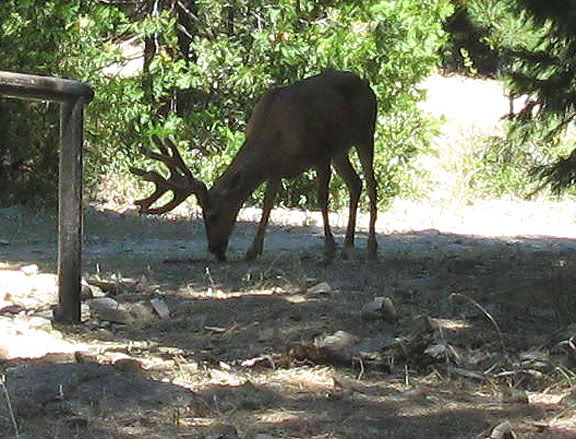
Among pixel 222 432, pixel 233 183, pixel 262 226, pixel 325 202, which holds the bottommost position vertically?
pixel 222 432

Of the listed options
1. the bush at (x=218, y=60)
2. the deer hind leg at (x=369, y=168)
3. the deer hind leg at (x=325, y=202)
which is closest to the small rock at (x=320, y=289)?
the deer hind leg at (x=325, y=202)

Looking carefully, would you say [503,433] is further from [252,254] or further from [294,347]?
[252,254]

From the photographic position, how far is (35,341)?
6.00m

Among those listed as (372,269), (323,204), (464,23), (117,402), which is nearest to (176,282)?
(372,269)

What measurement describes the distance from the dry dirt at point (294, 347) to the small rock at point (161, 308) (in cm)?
4

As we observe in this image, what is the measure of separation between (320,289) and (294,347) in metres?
1.89

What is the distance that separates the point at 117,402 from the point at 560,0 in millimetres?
4156

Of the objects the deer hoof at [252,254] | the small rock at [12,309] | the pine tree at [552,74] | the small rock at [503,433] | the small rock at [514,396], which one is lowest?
the small rock at [503,433]

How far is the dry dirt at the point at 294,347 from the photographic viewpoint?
180 inches

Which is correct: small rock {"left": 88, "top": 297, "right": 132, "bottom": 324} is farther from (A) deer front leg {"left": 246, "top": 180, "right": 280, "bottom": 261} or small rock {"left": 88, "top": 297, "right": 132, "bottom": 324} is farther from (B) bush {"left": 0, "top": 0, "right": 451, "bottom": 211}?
(B) bush {"left": 0, "top": 0, "right": 451, "bottom": 211}

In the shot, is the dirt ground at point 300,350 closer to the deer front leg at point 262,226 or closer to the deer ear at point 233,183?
the deer front leg at point 262,226

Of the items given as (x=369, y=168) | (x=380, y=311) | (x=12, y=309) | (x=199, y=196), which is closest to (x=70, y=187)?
(x=12, y=309)

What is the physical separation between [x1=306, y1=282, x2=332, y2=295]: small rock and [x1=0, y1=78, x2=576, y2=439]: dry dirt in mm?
30

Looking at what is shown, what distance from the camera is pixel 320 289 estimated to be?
25.7 ft
